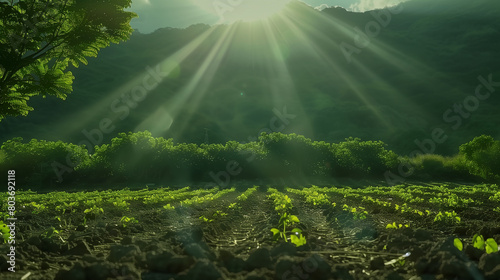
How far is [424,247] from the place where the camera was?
3.91 m

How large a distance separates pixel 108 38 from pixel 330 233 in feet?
29.7

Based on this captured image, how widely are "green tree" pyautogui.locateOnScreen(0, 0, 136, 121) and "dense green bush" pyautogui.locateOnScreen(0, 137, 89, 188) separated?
4222 centimetres

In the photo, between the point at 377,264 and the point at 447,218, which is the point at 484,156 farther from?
the point at 377,264

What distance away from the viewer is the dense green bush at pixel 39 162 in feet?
161

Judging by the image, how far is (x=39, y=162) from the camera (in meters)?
51.4

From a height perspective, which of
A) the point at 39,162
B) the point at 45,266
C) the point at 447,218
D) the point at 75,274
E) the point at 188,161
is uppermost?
the point at 75,274

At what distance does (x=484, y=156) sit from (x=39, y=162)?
60.4 meters

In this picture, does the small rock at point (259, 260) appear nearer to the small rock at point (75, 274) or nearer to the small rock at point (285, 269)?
the small rock at point (285, 269)

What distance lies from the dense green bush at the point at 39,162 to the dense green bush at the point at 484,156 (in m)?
54.3

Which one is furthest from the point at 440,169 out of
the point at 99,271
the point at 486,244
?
the point at 99,271

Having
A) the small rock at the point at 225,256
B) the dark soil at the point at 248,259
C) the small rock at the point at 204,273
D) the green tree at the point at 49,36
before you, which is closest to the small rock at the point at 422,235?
the dark soil at the point at 248,259

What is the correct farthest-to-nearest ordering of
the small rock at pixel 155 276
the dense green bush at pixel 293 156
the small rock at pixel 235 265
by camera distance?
1. the dense green bush at pixel 293 156
2. the small rock at pixel 235 265
3. the small rock at pixel 155 276

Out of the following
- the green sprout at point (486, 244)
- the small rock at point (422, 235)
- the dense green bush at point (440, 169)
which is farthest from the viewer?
the dense green bush at point (440, 169)

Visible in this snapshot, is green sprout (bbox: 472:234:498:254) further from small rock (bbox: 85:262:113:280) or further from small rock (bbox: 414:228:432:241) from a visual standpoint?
small rock (bbox: 85:262:113:280)
